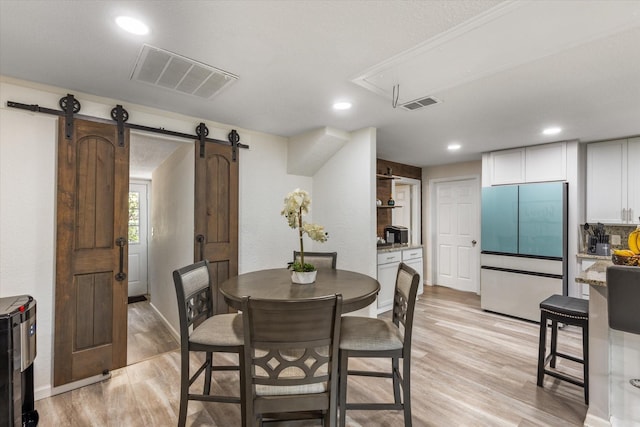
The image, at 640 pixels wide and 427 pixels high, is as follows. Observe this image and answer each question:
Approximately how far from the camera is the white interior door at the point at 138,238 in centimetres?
516

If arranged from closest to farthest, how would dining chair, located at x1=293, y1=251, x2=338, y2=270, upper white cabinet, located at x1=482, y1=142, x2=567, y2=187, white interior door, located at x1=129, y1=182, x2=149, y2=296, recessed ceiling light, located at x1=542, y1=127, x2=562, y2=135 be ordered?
dining chair, located at x1=293, y1=251, x2=338, y2=270 → recessed ceiling light, located at x1=542, y1=127, x2=562, y2=135 → upper white cabinet, located at x1=482, y1=142, x2=567, y2=187 → white interior door, located at x1=129, y1=182, x2=149, y2=296

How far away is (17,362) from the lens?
1770 millimetres

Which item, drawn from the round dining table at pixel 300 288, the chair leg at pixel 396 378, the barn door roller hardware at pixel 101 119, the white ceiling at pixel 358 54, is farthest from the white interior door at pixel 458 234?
the barn door roller hardware at pixel 101 119

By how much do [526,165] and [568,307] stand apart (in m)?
2.46

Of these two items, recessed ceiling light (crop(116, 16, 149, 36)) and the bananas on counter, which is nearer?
recessed ceiling light (crop(116, 16, 149, 36))

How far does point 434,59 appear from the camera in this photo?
1.90 m

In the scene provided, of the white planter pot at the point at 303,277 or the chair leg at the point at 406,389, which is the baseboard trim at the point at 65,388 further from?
the chair leg at the point at 406,389

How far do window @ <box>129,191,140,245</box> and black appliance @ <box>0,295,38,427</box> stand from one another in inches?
135

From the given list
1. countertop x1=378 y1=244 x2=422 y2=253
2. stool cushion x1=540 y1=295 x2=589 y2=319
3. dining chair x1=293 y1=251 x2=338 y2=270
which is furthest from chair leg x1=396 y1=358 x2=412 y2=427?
countertop x1=378 y1=244 x2=422 y2=253

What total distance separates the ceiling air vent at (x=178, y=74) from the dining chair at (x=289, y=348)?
1.61 metres

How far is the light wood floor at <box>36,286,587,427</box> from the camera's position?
6.63 feet

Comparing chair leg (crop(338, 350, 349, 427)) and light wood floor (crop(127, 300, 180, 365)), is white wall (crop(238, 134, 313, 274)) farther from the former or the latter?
chair leg (crop(338, 350, 349, 427))

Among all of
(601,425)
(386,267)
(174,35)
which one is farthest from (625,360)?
(174,35)

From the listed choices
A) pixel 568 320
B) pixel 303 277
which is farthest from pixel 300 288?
pixel 568 320
